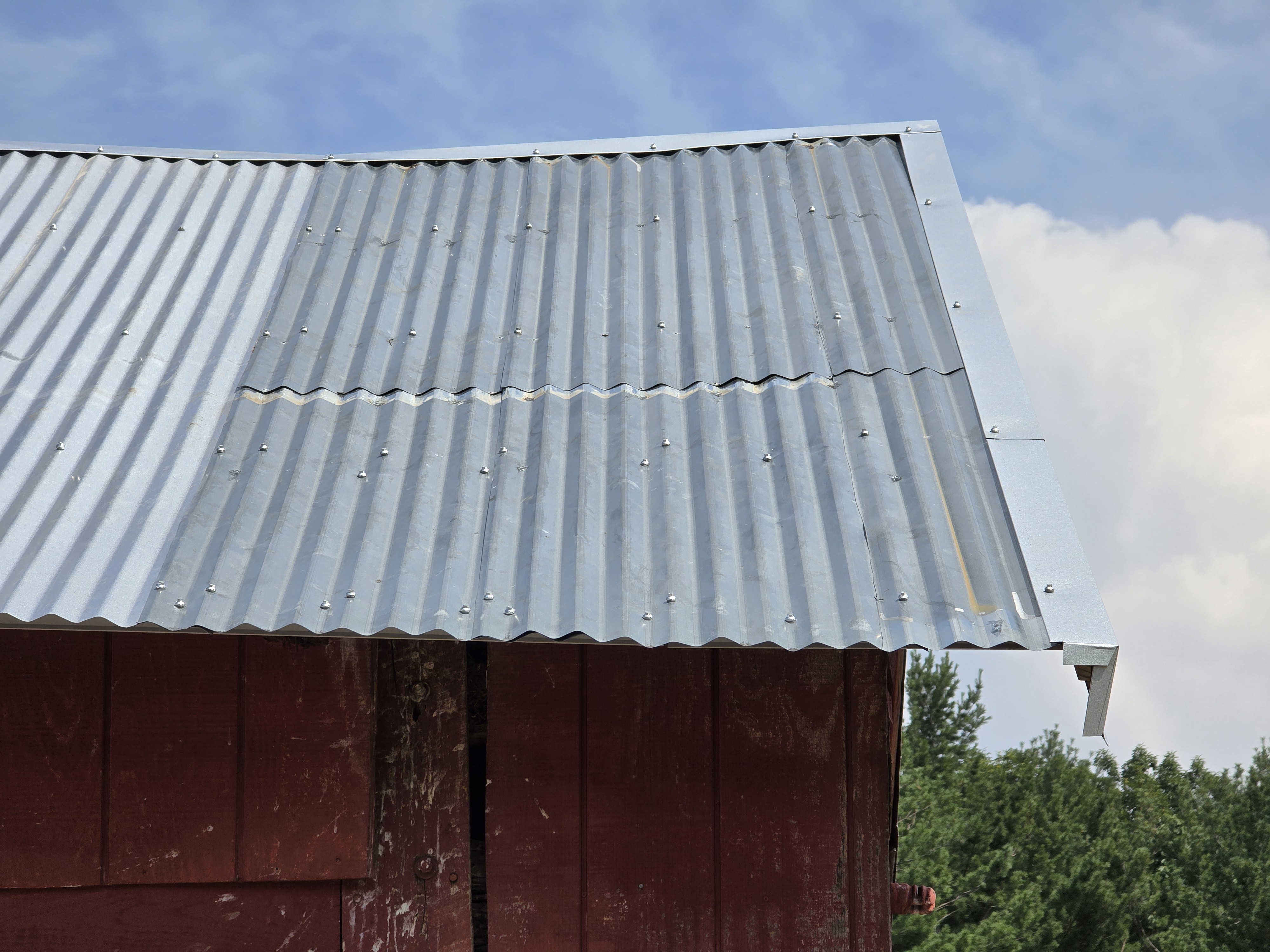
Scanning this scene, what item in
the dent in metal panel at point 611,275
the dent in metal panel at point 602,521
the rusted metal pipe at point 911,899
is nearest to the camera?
the dent in metal panel at point 602,521

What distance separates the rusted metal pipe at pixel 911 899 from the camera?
3.58 metres

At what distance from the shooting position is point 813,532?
239 centimetres

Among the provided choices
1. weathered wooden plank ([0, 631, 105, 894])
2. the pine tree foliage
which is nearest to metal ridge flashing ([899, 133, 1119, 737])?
weathered wooden plank ([0, 631, 105, 894])

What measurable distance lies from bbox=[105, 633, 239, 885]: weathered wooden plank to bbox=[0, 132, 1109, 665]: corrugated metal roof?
38cm

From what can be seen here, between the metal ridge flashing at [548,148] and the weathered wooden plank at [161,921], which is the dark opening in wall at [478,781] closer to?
the weathered wooden plank at [161,921]

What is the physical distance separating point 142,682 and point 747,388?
1605mm

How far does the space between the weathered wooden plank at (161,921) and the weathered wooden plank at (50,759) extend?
0.05 m

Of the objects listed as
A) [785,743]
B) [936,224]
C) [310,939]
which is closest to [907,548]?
[785,743]

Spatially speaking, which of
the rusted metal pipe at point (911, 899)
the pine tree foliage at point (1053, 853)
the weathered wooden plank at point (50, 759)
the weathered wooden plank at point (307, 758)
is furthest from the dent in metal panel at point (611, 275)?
the pine tree foliage at point (1053, 853)

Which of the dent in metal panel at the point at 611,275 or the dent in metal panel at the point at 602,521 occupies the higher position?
the dent in metal panel at the point at 611,275

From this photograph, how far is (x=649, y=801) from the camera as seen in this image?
2623 mm

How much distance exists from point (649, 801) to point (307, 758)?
797 mm

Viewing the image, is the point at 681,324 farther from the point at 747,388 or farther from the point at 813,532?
the point at 813,532

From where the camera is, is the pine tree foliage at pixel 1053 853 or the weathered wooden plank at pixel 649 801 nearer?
the weathered wooden plank at pixel 649 801
